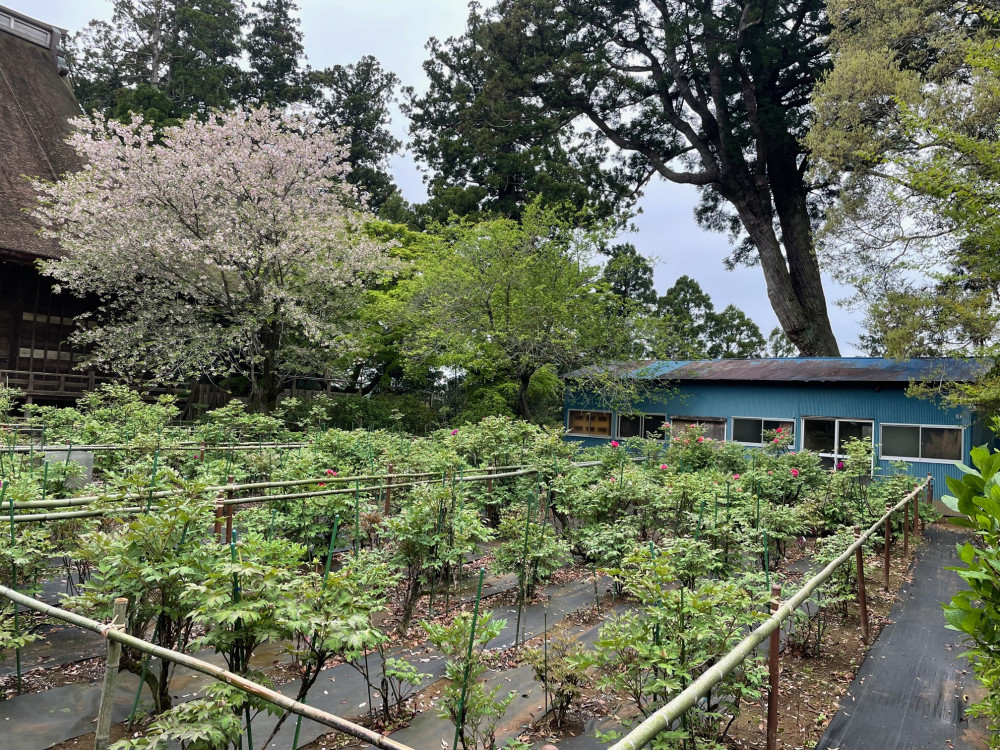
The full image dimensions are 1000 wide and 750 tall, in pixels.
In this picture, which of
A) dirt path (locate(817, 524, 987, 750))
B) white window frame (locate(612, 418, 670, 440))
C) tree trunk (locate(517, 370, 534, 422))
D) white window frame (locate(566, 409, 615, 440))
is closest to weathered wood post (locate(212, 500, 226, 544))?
dirt path (locate(817, 524, 987, 750))

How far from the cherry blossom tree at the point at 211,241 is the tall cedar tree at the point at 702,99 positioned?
353 inches

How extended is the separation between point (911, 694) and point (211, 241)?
15.1 meters

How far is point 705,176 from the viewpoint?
72.7 feet

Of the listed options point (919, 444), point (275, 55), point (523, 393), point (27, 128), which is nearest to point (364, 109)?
point (275, 55)

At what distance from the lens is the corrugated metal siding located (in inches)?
523

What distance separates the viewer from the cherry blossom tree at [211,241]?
14766mm

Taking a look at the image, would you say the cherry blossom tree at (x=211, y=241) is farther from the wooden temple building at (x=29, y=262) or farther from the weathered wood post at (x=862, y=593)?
Answer: the weathered wood post at (x=862, y=593)

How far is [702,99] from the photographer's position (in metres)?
21.8

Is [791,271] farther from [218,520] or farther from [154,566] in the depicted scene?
[154,566]

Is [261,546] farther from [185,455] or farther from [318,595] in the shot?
[185,455]

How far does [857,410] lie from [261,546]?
49.5ft

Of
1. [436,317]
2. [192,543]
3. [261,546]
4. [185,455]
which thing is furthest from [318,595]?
[436,317]

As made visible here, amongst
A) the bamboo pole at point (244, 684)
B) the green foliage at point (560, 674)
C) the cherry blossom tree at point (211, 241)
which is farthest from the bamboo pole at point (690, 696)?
the cherry blossom tree at point (211, 241)

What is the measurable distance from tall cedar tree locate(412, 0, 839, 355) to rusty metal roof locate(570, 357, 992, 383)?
4.38 metres
